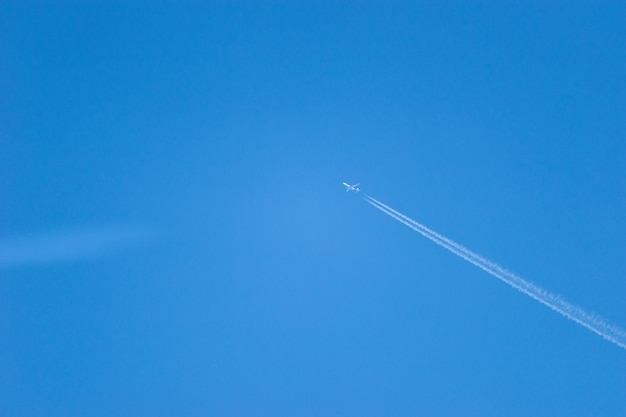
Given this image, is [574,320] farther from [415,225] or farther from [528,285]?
[415,225]

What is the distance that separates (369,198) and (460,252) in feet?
4.04

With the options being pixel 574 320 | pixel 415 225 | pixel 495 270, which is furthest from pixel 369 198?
pixel 574 320

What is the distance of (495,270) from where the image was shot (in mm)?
6418

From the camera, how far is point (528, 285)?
6371mm

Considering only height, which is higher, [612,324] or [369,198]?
[369,198]

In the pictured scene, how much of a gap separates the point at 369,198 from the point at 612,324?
3.06m

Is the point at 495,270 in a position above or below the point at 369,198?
below

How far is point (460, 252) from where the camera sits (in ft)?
21.3

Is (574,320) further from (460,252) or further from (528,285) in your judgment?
(460,252)

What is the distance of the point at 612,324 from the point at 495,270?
1.39 metres

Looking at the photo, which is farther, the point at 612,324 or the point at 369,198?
the point at 369,198

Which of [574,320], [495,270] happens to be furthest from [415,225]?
[574,320]

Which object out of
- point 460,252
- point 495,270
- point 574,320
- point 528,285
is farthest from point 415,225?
point 574,320

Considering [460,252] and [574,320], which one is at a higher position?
[460,252]
